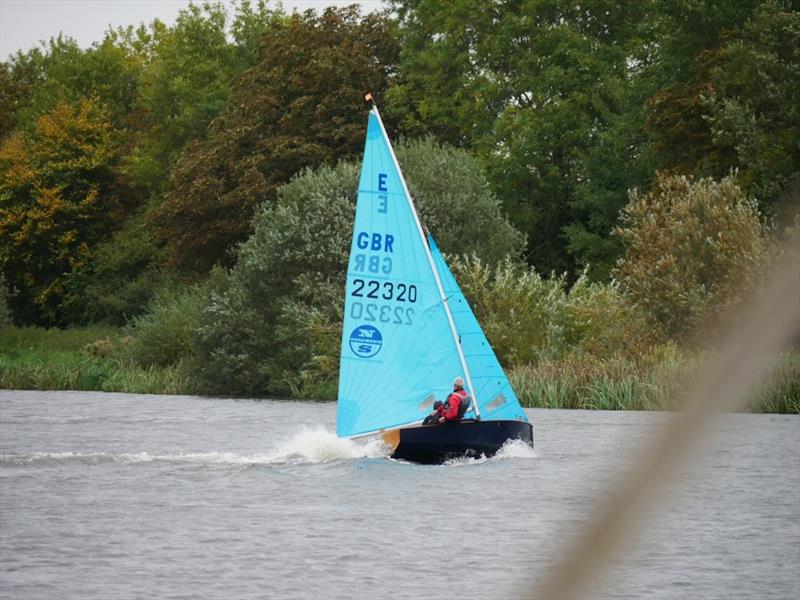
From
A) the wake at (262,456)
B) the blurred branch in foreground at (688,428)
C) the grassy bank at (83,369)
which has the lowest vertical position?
the grassy bank at (83,369)

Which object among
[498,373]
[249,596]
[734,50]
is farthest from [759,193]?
[249,596]

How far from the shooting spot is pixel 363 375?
2483 centimetres

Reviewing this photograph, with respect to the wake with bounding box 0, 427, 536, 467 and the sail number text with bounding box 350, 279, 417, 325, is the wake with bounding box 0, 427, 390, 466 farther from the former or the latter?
the sail number text with bounding box 350, 279, 417, 325

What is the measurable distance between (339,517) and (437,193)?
29.0 metres

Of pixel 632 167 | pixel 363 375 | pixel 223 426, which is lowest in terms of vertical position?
pixel 223 426

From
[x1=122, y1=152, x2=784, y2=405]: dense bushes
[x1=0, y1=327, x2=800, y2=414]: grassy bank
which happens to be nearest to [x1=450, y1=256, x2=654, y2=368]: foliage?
[x1=122, y1=152, x2=784, y2=405]: dense bushes

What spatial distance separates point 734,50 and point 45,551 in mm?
32536

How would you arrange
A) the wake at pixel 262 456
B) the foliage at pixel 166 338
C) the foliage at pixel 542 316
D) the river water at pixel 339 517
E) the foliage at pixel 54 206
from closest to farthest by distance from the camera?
the river water at pixel 339 517, the wake at pixel 262 456, the foliage at pixel 542 316, the foliage at pixel 166 338, the foliage at pixel 54 206

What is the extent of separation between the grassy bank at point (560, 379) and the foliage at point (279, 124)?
722cm

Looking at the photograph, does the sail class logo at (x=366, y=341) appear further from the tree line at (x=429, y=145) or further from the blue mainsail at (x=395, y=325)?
the tree line at (x=429, y=145)

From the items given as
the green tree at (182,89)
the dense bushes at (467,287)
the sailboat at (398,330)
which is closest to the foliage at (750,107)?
the dense bushes at (467,287)

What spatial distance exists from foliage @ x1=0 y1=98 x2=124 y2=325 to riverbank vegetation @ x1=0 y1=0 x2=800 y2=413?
6.0 inches

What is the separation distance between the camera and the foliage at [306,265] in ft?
153

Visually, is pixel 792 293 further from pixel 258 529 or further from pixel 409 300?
pixel 409 300
